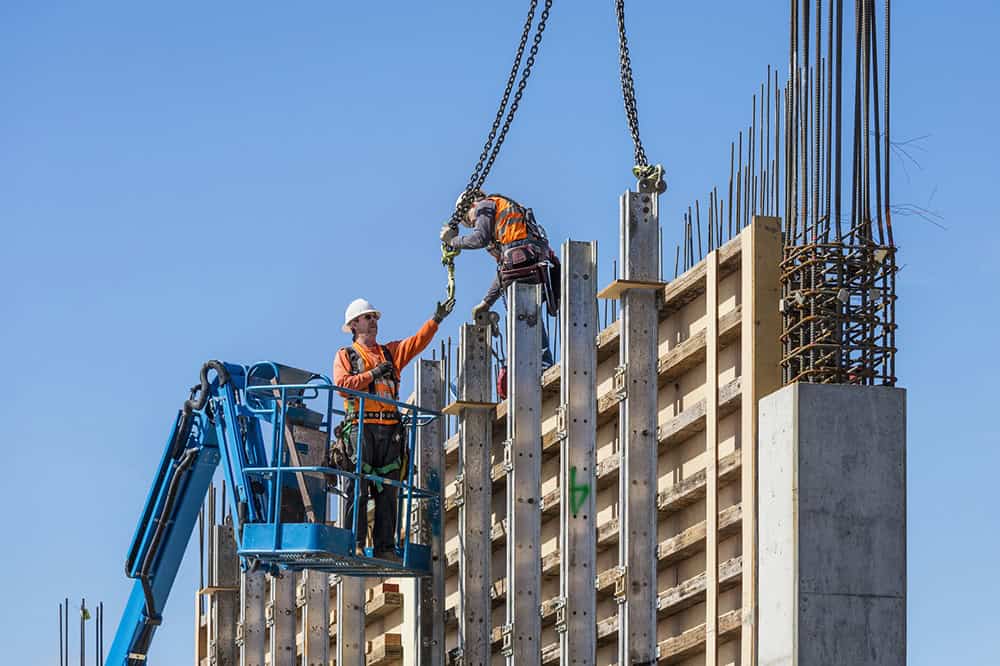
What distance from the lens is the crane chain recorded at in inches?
619

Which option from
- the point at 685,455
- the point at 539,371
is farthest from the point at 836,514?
the point at 539,371

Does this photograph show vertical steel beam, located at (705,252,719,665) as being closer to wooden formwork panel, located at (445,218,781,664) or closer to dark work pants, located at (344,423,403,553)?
wooden formwork panel, located at (445,218,781,664)

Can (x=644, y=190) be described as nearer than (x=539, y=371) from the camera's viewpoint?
Yes

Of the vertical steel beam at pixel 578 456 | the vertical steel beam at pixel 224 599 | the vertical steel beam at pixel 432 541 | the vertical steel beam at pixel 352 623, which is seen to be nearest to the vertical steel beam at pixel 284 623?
the vertical steel beam at pixel 352 623

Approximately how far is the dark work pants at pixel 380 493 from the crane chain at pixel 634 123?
3172mm

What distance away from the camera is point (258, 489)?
54.9 ft

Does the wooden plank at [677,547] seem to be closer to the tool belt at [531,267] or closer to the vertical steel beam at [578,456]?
the vertical steel beam at [578,456]

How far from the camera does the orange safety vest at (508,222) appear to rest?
1836cm

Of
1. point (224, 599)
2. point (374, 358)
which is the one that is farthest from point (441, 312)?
point (224, 599)

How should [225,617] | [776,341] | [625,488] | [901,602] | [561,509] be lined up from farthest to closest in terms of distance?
[225,617]
[561,509]
[625,488]
[776,341]
[901,602]

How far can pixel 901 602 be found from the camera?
12734 mm

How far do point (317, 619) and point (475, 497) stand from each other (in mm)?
3819

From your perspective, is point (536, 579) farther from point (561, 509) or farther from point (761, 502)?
point (761, 502)

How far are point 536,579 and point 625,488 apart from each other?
2.01 meters
